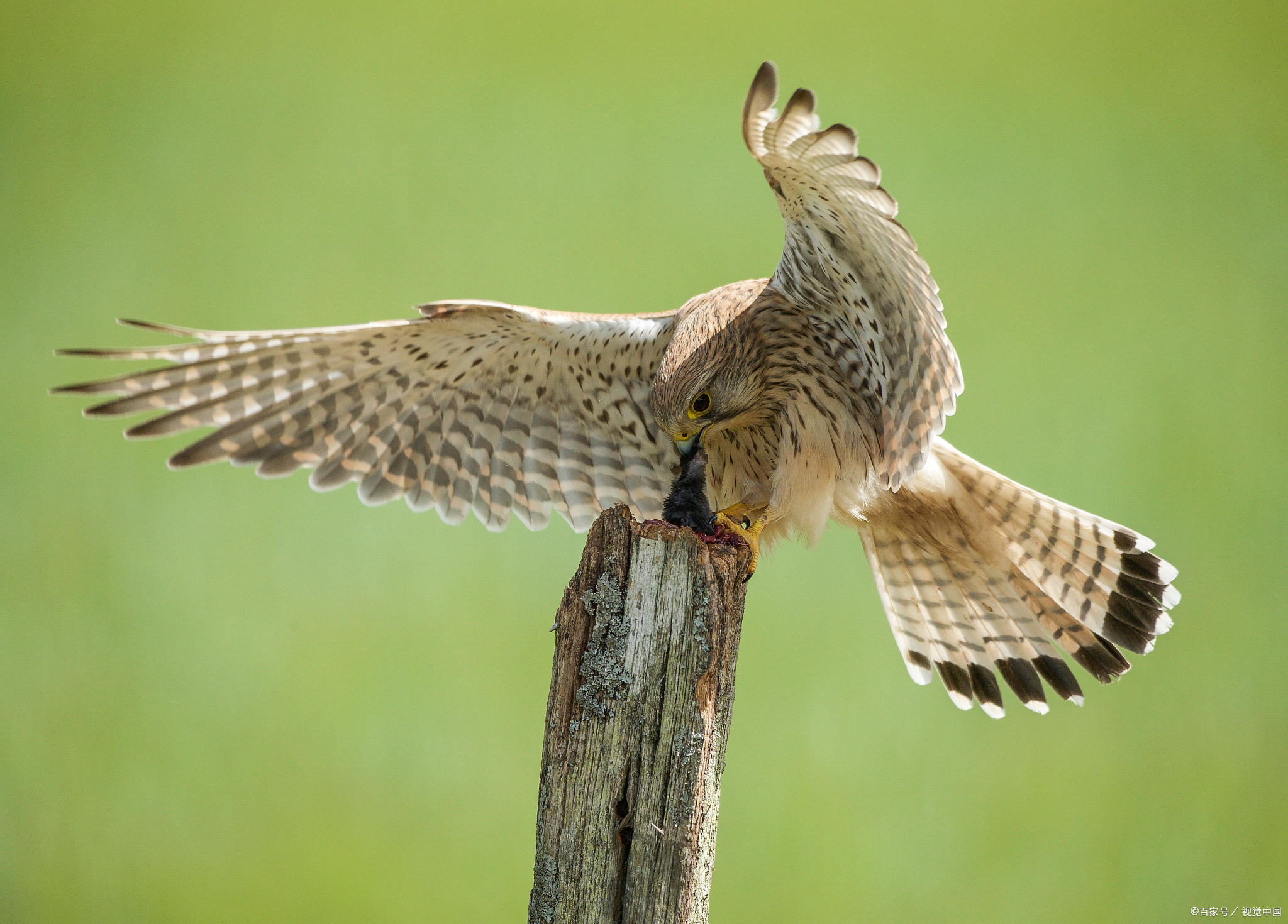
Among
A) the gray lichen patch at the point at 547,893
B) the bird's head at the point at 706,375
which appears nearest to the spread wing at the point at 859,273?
the bird's head at the point at 706,375

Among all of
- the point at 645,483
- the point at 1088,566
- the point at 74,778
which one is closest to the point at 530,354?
the point at 645,483

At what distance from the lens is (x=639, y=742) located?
1395mm

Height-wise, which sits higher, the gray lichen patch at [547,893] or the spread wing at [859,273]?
the spread wing at [859,273]

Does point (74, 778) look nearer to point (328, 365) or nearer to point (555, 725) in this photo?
point (328, 365)

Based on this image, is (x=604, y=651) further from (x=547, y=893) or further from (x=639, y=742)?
(x=547, y=893)

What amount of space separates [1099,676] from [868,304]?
3.57 ft

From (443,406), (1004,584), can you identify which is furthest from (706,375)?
(1004,584)

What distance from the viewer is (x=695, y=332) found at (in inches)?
75.6

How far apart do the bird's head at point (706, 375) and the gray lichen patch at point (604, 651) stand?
1.81 ft

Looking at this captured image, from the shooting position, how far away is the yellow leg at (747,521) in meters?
2.00

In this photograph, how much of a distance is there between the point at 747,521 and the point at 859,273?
0.62m
